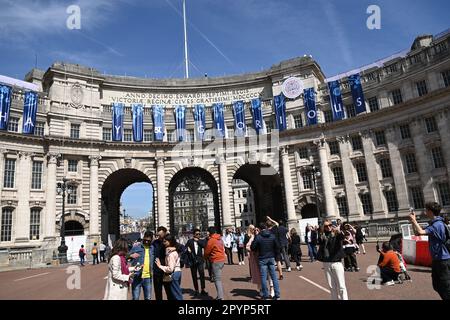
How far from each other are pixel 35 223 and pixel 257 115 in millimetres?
26880

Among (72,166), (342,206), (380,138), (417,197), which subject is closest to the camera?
(417,197)

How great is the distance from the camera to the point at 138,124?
4131 centimetres

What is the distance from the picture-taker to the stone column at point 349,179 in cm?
3747

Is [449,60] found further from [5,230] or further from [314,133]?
[5,230]

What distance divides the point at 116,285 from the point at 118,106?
119 ft

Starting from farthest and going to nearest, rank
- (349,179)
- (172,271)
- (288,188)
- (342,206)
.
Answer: (288,188) < (342,206) < (349,179) < (172,271)

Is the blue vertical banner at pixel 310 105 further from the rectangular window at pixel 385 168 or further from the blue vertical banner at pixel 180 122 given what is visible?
the blue vertical banner at pixel 180 122

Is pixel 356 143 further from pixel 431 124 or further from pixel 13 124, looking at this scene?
pixel 13 124

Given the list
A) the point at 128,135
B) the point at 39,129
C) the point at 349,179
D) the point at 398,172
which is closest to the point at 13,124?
the point at 39,129

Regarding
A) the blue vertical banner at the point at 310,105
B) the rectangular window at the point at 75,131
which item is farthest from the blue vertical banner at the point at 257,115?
the rectangular window at the point at 75,131

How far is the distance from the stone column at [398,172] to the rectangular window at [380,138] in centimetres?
61

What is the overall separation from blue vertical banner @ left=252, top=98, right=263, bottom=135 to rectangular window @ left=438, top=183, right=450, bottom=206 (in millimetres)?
19755

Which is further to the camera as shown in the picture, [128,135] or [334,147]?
[128,135]

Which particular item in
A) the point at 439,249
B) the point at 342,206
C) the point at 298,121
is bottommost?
the point at 439,249
